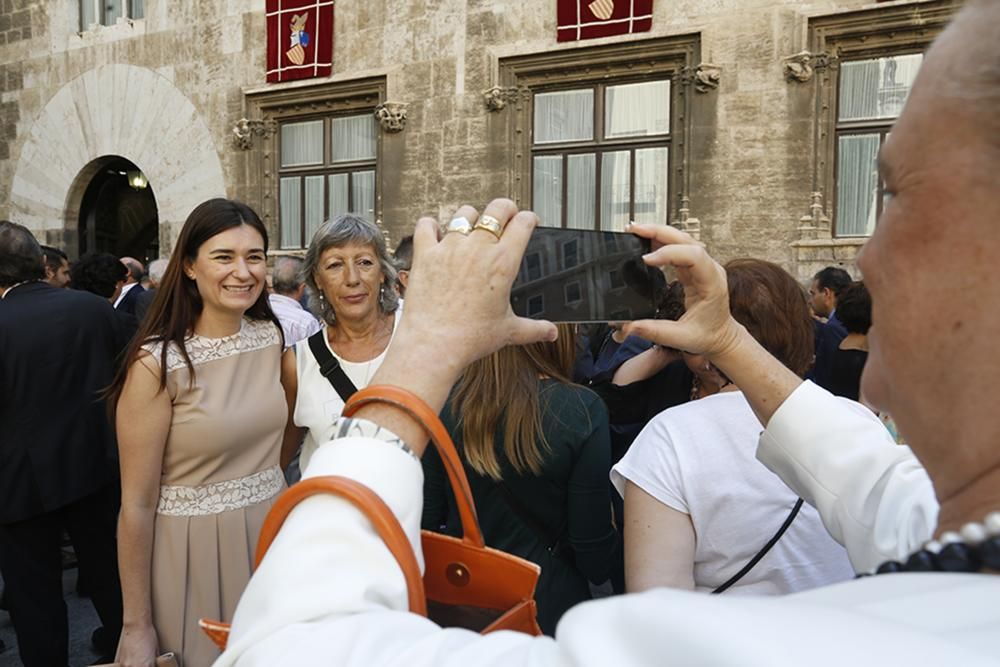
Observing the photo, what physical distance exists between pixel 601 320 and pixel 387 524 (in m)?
0.61

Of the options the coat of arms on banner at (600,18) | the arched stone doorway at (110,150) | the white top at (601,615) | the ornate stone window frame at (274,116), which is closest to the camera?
the white top at (601,615)

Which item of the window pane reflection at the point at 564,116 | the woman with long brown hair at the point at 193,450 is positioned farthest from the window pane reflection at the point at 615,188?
the woman with long brown hair at the point at 193,450

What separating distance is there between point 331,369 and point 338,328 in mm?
375

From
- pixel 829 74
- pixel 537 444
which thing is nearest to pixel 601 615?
pixel 537 444

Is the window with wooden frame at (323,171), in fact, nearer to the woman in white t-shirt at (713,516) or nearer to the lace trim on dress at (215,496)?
the lace trim on dress at (215,496)

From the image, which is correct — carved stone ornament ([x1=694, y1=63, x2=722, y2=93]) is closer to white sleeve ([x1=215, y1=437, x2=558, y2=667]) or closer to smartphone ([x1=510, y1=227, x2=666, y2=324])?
smartphone ([x1=510, y1=227, x2=666, y2=324])

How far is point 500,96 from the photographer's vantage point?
31.4ft

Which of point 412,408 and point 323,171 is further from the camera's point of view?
point 323,171

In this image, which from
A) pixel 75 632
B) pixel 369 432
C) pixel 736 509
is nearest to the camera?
pixel 369 432

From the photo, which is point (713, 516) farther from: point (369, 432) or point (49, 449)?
point (49, 449)

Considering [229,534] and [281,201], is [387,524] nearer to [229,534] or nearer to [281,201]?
[229,534]

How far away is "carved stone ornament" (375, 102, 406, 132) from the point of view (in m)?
10.1

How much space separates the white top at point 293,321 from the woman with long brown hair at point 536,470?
2630 millimetres

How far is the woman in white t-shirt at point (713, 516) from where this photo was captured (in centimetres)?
174
